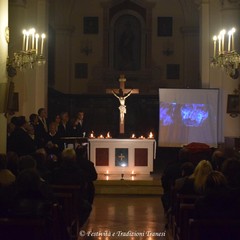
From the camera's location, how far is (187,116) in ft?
46.4

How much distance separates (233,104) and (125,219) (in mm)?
6521

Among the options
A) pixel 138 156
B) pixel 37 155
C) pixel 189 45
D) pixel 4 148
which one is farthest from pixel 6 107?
pixel 189 45

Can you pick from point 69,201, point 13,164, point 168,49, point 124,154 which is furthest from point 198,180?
point 168,49

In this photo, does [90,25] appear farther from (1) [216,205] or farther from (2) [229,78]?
(1) [216,205]

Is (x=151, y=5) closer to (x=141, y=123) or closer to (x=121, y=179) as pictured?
(x=141, y=123)

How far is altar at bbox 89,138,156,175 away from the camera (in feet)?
42.5

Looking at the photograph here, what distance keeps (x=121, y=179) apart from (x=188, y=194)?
18.4 feet

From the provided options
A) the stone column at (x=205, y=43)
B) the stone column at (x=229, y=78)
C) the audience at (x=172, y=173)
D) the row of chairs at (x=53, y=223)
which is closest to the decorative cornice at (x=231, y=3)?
the stone column at (x=229, y=78)

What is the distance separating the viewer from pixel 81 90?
19.8 metres

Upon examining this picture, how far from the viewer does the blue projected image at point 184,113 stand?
46.3 ft

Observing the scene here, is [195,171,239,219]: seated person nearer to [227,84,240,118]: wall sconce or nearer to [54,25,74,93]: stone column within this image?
[227,84,240,118]: wall sconce

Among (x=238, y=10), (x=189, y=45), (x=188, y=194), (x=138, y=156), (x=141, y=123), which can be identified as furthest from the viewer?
(x=189, y=45)

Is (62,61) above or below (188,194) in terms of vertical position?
above

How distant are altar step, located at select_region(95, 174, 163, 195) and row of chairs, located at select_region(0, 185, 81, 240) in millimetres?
4459
